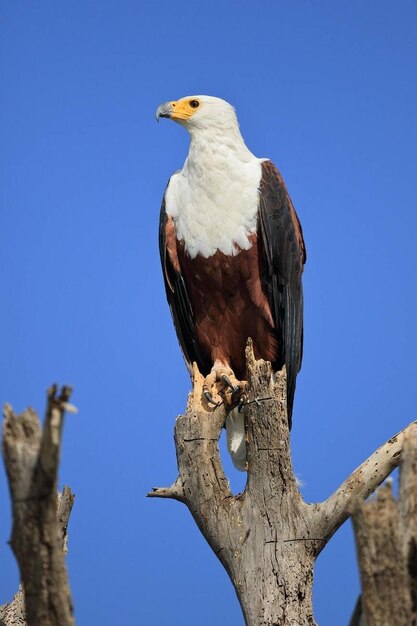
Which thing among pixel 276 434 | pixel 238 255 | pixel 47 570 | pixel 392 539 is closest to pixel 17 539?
pixel 47 570

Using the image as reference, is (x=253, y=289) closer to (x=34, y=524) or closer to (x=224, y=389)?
(x=224, y=389)

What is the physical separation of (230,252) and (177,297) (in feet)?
1.97

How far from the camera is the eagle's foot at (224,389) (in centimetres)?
505

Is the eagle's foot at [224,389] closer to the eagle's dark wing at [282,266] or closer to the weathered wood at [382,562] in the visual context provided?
the eagle's dark wing at [282,266]

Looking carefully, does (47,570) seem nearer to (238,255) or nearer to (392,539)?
(392,539)

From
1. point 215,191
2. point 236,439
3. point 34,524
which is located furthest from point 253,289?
point 34,524

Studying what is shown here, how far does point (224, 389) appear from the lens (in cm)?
522

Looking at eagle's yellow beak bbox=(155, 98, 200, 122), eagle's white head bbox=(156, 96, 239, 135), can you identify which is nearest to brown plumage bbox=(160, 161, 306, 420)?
eagle's white head bbox=(156, 96, 239, 135)

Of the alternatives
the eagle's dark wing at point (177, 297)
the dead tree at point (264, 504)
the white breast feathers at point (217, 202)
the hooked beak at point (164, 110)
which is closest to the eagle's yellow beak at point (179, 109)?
the hooked beak at point (164, 110)

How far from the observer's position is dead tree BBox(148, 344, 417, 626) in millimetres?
4324

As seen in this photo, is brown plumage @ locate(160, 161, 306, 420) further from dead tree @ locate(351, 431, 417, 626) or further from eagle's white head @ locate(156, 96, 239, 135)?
dead tree @ locate(351, 431, 417, 626)

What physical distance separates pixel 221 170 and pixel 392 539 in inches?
135

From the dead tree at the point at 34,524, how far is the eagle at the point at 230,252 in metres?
2.86

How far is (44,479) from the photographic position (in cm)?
237
